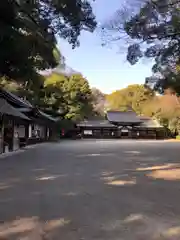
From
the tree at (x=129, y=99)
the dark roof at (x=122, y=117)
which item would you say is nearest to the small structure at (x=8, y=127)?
the dark roof at (x=122, y=117)

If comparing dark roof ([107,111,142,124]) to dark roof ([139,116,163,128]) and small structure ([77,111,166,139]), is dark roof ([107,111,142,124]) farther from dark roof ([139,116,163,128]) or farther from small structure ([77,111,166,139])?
dark roof ([139,116,163,128])

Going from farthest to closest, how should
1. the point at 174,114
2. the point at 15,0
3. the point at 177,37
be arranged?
the point at 174,114 < the point at 177,37 < the point at 15,0

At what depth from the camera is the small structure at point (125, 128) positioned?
187 ft

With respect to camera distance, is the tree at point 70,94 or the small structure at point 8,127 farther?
the tree at point 70,94

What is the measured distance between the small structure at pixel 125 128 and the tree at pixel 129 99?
7431 millimetres

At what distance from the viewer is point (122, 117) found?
61.8 meters

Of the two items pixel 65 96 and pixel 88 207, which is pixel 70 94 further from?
pixel 88 207

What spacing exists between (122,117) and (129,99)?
54.1ft

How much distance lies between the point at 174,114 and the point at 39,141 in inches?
1090

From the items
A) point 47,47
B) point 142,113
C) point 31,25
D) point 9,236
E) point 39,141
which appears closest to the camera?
point 9,236

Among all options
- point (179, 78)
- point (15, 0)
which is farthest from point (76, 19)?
point (179, 78)

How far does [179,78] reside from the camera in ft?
50.6

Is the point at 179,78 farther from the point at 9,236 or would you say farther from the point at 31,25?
the point at 9,236

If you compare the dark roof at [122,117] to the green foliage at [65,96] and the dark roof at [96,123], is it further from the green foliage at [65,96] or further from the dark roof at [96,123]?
the green foliage at [65,96]
